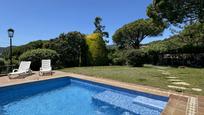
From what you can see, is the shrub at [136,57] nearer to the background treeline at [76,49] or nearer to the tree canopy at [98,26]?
the background treeline at [76,49]

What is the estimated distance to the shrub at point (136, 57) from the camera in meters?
16.2

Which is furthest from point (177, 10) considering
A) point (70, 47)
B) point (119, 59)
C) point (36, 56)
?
point (36, 56)

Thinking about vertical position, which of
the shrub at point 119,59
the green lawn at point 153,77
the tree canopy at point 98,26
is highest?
the tree canopy at point 98,26

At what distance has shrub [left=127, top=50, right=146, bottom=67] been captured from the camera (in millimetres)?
16188

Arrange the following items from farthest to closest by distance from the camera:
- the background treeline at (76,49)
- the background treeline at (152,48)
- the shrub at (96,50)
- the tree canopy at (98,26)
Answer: the tree canopy at (98,26)
the shrub at (96,50)
the background treeline at (76,49)
the background treeline at (152,48)

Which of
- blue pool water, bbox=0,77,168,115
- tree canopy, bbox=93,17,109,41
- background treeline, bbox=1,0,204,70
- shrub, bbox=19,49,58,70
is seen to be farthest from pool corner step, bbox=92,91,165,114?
tree canopy, bbox=93,17,109,41

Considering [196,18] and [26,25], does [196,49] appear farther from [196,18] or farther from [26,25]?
[26,25]

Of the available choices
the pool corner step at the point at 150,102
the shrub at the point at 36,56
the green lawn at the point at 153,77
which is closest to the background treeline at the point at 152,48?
the shrub at the point at 36,56

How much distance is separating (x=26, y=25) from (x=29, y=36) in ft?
21.7

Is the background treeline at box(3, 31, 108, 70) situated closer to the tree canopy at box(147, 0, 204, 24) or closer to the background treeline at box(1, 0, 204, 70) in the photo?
the background treeline at box(1, 0, 204, 70)

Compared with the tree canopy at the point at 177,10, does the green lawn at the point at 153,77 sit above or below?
below

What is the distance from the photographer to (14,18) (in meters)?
15.8

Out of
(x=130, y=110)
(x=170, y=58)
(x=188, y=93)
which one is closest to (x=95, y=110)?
(x=130, y=110)

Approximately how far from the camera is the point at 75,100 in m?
A: 7.16
